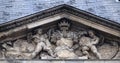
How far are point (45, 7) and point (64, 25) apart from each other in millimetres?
1427

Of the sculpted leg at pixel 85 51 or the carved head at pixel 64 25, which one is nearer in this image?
the sculpted leg at pixel 85 51

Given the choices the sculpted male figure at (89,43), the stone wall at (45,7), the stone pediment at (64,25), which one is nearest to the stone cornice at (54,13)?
the stone pediment at (64,25)

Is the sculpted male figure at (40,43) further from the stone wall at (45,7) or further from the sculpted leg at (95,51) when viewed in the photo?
the stone wall at (45,7)

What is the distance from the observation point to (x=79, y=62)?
1141 cm

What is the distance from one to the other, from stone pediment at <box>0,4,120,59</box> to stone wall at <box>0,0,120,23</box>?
93 cm

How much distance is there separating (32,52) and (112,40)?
1.81 m

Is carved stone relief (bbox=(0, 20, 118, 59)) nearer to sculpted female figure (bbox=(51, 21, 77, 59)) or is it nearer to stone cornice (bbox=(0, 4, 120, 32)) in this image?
sculpted female figure (bbox=(51, 21, 77, 59))

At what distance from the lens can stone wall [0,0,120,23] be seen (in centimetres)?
1295

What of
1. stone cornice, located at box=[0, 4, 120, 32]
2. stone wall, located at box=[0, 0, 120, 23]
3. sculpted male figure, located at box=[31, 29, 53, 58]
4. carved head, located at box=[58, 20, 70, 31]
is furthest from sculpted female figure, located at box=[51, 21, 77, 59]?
stone wall, located at box=[0, 0, 120, 23]

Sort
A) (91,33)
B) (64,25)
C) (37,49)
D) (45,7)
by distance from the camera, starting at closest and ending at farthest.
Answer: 1. (37,49)
2. (91,33)
3. (64,25)
4. (45,7)

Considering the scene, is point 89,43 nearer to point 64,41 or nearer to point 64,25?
point 64,41

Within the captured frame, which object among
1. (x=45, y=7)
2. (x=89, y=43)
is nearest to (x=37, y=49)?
(x=89, y=43)

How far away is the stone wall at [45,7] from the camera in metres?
12.9

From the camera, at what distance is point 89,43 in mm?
11875
